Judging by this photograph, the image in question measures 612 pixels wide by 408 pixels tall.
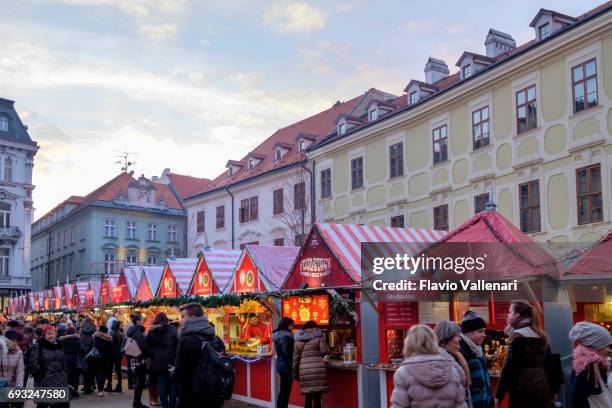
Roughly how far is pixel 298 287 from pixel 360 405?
2.91m

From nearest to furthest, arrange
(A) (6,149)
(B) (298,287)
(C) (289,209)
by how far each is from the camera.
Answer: (B) (298,287)
(C) (289,209)
(A) (6,149)

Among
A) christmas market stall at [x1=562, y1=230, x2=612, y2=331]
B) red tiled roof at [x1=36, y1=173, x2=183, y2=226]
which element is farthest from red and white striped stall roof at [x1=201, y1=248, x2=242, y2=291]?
red tiled roof at [x1=36, y1=173, x2=183, y2=226]

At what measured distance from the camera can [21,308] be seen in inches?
1658

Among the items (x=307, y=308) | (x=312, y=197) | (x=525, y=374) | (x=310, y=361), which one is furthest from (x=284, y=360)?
(x=312, y=197)

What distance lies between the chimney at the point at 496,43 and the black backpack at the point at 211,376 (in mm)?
20683

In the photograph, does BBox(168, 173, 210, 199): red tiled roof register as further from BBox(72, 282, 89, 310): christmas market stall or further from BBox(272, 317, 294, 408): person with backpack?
BBox(272, 317, 294, 408): person with backpack

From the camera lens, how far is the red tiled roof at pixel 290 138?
118 ft

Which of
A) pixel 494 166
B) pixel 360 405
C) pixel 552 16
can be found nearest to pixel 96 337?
pixel 360 405

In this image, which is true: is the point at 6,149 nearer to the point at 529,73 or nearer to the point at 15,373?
the point at 529,73

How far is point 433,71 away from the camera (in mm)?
28969

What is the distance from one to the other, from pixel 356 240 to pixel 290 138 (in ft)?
92.3

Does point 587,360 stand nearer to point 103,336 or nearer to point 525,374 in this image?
point 525,374

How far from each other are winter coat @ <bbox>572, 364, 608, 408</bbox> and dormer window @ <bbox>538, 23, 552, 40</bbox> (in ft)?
56.1

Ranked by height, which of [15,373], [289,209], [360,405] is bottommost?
[360,405]
